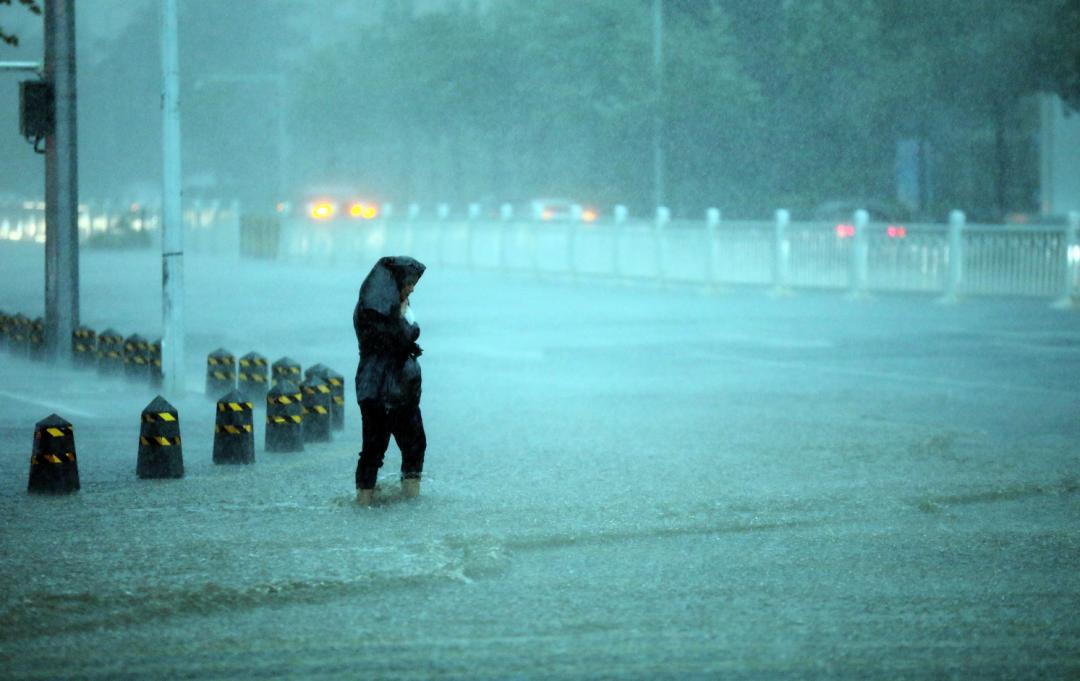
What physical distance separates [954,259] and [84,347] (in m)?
16.2

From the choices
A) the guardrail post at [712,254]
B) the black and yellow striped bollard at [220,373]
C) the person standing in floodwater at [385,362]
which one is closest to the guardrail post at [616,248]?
the guardrail post at [712,254]

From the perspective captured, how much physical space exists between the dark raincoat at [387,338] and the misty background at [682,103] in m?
26.0

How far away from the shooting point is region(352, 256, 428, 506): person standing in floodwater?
9023mm

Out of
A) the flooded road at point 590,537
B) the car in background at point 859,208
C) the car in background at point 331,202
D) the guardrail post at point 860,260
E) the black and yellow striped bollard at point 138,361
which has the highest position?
the car in background at point 331,202

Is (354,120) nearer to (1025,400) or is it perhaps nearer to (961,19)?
(961,19)

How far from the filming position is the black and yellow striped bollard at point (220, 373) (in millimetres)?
14844

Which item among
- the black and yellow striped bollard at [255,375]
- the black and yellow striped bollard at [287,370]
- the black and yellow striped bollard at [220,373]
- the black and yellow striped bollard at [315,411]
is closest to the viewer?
the black and yellow striped bollard at [315,411]

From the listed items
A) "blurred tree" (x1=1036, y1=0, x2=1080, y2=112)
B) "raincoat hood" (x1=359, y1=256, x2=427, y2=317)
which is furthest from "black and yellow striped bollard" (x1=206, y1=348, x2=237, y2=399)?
"blurred tree" (x1=1036, y1=0, x2=1080, y2=112)

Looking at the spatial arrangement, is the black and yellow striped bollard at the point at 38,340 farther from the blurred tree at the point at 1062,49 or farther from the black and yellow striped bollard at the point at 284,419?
the blurred tree at the point at 1062,49

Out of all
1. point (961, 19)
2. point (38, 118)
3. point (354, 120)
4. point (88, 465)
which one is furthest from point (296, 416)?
point (354, 120)

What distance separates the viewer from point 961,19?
4500 centimetres

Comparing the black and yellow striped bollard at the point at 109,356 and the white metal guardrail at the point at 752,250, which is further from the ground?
the white metal guardrail at the point at 752,250

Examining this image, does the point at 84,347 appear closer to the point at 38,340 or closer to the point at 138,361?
the point at 38,340

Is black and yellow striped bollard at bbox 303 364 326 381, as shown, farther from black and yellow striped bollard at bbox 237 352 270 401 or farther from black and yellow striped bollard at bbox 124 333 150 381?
black and yellow striped bollard at bbox 124 333 150 381
